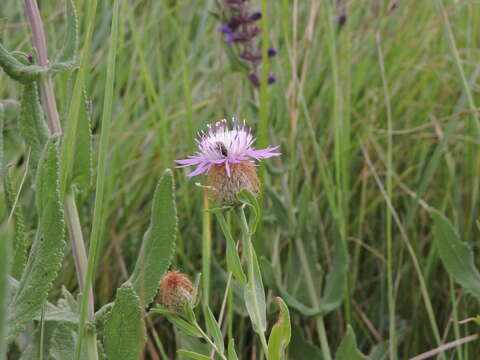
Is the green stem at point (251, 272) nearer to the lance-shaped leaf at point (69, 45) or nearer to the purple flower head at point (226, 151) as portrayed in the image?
the purple flower head at point (226, 151)

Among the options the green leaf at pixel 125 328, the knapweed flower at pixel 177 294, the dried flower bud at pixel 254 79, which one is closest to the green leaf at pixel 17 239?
the green leaf at pixel 125 328

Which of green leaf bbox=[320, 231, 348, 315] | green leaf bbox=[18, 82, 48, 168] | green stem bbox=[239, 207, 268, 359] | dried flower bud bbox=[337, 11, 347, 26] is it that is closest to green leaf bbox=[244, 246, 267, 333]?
green stem bbox=[239, 207, 268, 359]

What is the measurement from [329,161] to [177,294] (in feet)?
5.40

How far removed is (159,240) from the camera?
127 centimetres

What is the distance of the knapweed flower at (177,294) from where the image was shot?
108 centimetres

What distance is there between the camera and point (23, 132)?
1344 mm

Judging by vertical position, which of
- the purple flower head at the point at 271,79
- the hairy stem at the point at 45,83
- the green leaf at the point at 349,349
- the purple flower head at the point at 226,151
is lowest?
the green leaf at the point at 349,349

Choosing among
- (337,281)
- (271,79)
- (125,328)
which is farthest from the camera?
(271,79)

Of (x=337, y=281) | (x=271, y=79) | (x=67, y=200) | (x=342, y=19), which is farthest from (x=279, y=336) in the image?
(x=342, y=19)

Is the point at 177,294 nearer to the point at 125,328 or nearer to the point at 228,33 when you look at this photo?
the point at 125,328

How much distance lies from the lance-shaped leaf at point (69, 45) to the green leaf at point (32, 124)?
0.27 ft

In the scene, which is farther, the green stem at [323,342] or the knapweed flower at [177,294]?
the green stem at [323,342]

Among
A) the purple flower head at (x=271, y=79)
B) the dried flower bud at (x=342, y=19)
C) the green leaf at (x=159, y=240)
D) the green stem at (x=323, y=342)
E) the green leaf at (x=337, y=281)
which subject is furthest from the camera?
the dried flower bud at (x=342, y=19)


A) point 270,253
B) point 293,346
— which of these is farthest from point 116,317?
point 270,253
